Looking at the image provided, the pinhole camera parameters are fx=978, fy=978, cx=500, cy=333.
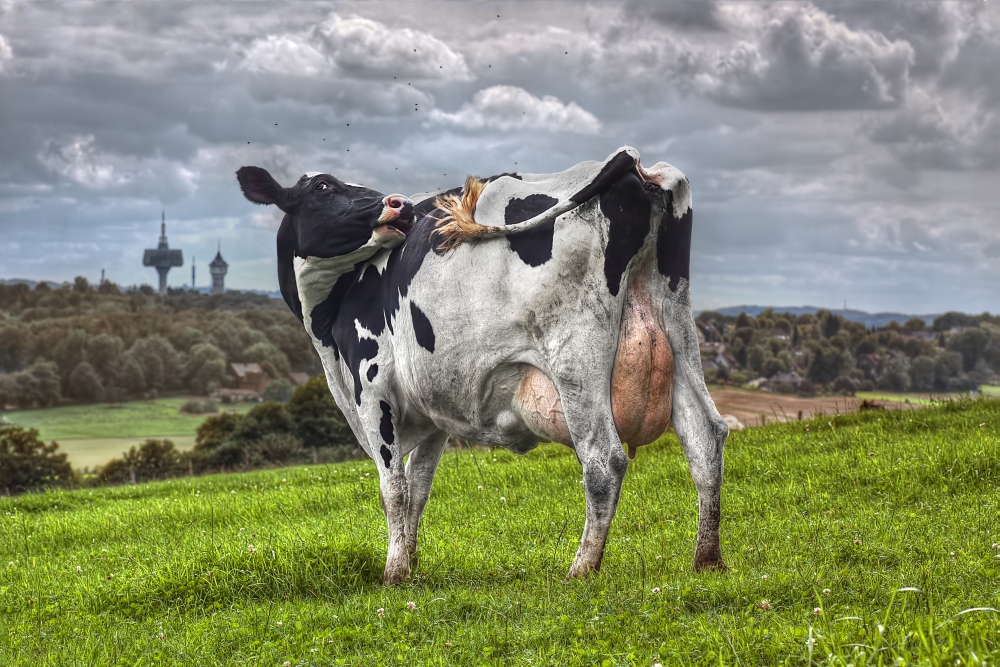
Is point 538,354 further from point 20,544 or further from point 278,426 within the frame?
point 278,426

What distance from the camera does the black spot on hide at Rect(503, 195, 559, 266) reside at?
687 centimetres

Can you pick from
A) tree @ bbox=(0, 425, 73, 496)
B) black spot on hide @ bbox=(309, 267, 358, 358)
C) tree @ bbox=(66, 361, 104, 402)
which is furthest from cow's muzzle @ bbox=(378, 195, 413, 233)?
tree @ bbox=(66, 361, 104, 402)

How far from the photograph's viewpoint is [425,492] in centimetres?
864

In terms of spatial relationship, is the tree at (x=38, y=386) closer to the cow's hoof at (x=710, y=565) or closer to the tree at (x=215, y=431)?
the tree at (x=215, y=431)

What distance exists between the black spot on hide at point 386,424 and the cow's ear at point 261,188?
2056mm

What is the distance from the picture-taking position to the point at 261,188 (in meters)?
8.67

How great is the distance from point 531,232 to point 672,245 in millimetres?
1026

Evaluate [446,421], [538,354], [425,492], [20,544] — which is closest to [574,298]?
[538,354]

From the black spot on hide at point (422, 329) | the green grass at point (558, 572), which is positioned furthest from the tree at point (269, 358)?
the black spot on hide at point (422, 329)

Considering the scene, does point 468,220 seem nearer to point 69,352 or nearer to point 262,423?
point 262,423

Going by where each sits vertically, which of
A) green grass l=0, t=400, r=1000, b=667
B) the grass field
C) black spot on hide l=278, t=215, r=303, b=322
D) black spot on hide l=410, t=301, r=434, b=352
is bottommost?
the grass field

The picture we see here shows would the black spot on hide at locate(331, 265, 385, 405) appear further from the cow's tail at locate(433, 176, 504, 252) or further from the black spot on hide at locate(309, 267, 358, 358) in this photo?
the cow's tail at locate(433, 176, 504, 252)

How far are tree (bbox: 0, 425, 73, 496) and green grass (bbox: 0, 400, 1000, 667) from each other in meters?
21.1

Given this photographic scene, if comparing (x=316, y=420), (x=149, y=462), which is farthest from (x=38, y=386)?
(x=316, y=420)
